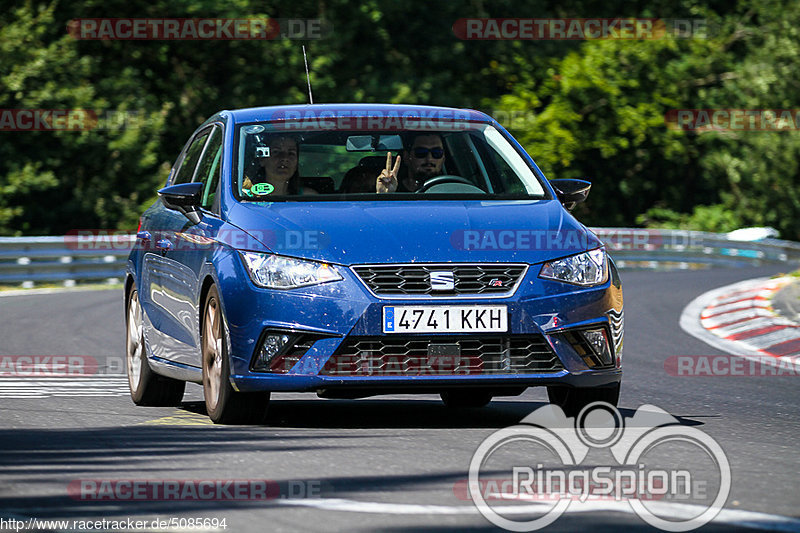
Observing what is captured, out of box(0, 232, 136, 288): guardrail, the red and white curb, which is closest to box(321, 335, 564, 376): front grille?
the red and white curb

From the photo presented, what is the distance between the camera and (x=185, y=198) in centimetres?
931

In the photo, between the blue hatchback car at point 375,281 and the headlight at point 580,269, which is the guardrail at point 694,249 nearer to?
the blue hatchback car at point 375,281

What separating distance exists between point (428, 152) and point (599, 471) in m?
3.21

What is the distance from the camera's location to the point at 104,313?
64.5ft

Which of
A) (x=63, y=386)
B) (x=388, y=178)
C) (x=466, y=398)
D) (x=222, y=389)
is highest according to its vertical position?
(x=388, y=178)

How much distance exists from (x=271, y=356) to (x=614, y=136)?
41551mm

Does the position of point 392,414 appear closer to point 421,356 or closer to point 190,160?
point 421,356

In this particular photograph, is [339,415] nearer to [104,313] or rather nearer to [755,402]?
[755,402]

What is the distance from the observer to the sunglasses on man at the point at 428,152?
9539mm

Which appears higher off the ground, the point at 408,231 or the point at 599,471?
the point at 408,231

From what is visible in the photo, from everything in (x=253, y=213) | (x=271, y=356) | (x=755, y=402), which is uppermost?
(x=253, y=213)

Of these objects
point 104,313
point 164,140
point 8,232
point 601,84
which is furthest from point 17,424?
point 601,84

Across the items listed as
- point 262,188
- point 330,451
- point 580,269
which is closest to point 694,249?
point 262,188

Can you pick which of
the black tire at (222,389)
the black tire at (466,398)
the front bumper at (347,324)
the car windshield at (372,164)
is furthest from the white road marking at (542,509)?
the black tire at (466,398)
